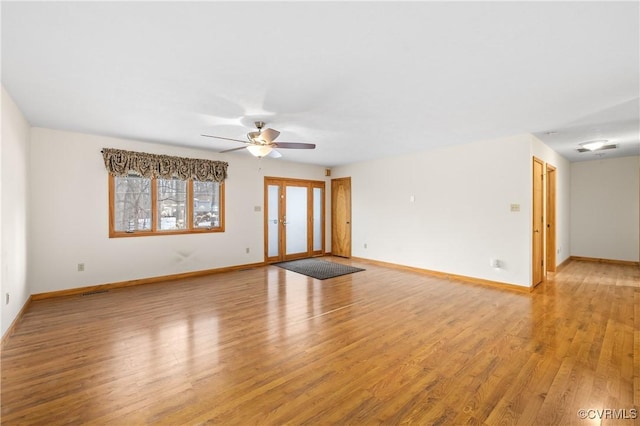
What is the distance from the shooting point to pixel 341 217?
782 centimetres

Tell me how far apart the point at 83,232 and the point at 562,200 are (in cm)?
914

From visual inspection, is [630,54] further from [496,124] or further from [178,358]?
[178,358]

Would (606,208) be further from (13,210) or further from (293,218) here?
(13,210)

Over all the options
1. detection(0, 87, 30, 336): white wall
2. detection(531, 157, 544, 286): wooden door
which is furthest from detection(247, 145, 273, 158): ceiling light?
detection(531, 157, 544, 286): wooden door

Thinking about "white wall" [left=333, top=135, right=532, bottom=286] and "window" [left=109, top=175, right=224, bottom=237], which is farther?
"window" [left=109, top=175, right=224, bottom=237]

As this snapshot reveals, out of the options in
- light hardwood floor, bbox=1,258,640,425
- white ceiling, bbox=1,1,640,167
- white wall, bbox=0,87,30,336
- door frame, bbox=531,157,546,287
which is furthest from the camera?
door frame, bbox=531,157,546,287

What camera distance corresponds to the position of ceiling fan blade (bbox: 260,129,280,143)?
137 inches

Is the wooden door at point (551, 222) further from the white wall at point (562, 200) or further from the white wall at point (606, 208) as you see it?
the white wall at point (606, 208)

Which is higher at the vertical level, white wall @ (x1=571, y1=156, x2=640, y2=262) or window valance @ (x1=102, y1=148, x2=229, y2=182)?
window valance @ (x1=102, y1=148, x2=229, y2=182)

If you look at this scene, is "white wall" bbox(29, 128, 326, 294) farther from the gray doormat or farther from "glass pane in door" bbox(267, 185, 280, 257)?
the gray doormat

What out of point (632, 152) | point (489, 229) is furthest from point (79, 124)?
point (632, 152)

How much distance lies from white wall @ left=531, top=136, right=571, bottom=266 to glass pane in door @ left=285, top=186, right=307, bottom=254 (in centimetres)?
503

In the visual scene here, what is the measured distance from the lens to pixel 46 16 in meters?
1.76

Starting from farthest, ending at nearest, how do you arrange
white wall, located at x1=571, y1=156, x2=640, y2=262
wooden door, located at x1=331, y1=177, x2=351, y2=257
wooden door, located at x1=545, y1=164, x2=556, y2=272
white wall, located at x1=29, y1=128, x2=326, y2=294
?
wooden door, located at x1=331, y1=177, x2=351, y2=257 < white wall, located at x1=571, y1=156, x2=640, y2=262 < wooden door, located at x1=545, y1=164, x2=556, y2=272 < white wall, located at x1=29, y1=128, x2=326, y2=294
